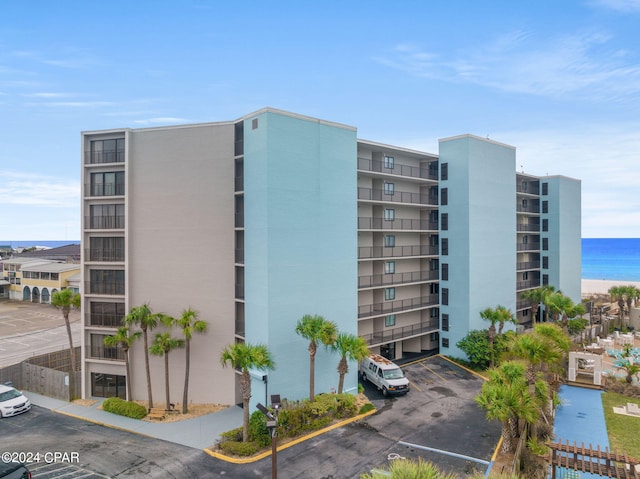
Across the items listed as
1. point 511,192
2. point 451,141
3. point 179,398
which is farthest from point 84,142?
point 511,192

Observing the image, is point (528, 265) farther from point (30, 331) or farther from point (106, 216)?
point (30, 331)

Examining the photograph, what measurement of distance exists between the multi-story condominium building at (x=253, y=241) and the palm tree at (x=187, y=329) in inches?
33.2

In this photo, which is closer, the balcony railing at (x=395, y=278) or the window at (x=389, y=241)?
the balcony railing at (x=395, y=278)

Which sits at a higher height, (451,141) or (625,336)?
(451,141)

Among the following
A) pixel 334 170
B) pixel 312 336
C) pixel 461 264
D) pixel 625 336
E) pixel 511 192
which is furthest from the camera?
pixel 625 336

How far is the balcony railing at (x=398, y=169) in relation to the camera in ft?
105

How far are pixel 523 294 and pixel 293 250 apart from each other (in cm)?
3243

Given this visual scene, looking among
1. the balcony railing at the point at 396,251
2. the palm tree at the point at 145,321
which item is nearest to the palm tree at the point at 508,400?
the balcony railing at the point at 396,251

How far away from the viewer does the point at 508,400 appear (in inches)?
666

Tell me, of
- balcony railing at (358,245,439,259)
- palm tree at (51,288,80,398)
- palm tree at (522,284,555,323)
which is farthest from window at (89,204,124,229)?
palm tree at (522,284,555,323)

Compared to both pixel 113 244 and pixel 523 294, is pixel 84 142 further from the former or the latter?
pixel 523 294

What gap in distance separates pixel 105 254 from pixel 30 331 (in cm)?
3204

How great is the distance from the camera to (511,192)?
128ft

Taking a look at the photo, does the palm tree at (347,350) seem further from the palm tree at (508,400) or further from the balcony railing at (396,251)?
the balcony railing at (396,251)
